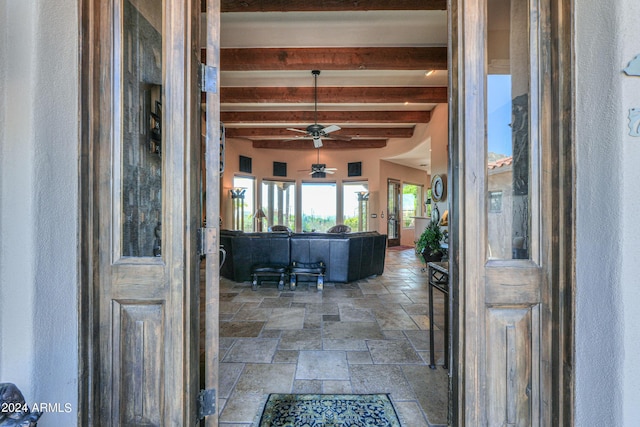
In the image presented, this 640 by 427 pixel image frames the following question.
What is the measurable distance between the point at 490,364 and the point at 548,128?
3.43ft

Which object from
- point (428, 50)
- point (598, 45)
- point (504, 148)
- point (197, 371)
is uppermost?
point (428, 50)

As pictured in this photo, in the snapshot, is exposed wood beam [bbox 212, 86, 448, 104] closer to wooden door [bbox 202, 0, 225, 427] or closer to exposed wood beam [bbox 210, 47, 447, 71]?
exposed wood beam [bbox 210, 47, 447, 71]

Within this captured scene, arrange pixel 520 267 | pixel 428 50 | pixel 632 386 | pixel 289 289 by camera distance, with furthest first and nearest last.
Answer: pixel 289 289 < pixel 428 50 < pixel 520 267 < pixel 632 386

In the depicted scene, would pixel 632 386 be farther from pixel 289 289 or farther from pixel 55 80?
pixel 289 289

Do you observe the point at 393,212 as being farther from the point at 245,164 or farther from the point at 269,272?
the point at 269,272

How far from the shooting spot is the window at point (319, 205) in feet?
33.7

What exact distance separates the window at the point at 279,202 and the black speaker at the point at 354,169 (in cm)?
210

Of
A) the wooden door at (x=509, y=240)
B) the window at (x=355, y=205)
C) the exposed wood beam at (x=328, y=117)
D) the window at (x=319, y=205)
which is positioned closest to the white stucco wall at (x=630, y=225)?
the wooden door at (x=509, y=240)

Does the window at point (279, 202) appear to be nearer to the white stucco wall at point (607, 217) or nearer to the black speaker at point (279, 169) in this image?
the black speaker at point (279, 169)

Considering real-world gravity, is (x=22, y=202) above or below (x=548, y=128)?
below

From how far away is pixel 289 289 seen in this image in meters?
4.36

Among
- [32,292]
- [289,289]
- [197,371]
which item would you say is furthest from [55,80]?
[289,289]

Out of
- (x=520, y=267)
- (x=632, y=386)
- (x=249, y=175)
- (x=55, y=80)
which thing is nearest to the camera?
(x=632, y=386)

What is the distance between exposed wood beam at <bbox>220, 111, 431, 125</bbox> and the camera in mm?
6565
